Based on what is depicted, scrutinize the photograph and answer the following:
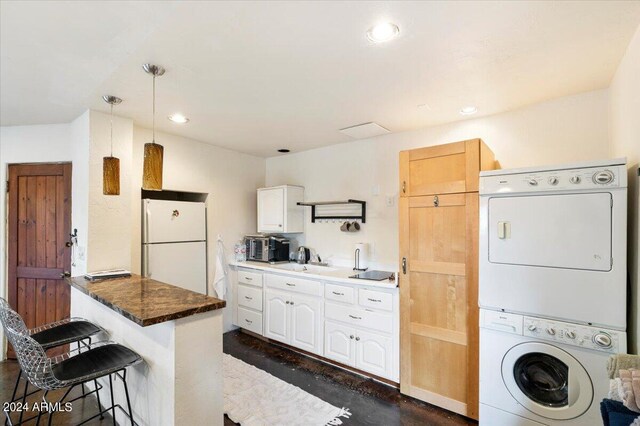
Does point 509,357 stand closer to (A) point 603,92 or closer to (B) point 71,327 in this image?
(A) point 603,92

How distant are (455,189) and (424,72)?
0.87 meters

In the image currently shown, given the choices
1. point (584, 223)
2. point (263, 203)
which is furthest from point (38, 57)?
point (584, 223)

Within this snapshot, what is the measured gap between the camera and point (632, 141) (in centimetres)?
168

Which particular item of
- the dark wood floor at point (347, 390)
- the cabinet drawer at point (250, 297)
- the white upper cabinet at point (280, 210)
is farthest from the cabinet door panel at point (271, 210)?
the dark wood floor at point (347, 390)

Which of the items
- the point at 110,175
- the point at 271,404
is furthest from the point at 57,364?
the point at 271,404

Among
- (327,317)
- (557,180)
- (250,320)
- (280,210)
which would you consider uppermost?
(557,180)

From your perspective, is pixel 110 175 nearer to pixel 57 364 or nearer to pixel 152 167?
pixel 152 167

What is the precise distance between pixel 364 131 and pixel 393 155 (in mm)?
417

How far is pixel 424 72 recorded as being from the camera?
1.98 meters

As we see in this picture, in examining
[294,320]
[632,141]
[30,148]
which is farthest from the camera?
[294,320]

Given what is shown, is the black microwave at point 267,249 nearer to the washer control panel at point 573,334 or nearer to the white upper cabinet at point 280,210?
the white upper cabinet at point 280,210

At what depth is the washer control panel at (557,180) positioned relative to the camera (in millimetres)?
1655

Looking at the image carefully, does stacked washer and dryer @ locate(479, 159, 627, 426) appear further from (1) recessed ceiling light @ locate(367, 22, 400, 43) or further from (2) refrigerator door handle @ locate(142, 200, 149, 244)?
(2) refrigerator door handle @ locate(142, 200, 149, 244)

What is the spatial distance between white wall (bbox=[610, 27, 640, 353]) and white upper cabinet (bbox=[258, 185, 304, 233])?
9.99 feet
